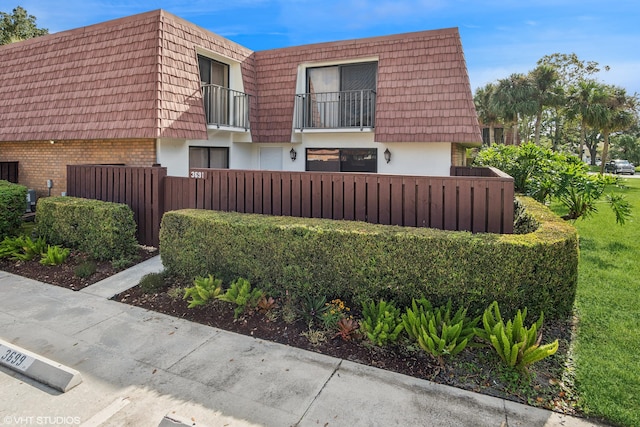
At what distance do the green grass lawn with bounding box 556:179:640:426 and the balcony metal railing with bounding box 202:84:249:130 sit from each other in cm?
947

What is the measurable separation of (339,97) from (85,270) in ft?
28.3

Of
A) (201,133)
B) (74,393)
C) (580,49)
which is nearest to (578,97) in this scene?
(580,49)

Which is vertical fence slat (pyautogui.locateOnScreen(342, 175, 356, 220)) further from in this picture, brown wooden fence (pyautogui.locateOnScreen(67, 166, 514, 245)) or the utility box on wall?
the utility box on wall

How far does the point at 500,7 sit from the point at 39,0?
14.3 metres

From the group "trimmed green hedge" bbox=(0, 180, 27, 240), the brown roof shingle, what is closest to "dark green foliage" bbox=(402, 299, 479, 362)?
the brown roof shingle

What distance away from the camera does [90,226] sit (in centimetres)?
740

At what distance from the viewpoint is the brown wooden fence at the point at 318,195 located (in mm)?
5426

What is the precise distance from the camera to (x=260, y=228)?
5434 millimetres

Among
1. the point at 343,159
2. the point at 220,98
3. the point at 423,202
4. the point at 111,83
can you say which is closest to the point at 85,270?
the point at 111,83

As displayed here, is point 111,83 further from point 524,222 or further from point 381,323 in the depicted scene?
point 524,222

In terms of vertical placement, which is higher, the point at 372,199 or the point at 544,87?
the point at 544,87

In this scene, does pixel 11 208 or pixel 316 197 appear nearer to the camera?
pixel 316 197

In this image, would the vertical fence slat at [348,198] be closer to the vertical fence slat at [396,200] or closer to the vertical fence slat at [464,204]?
the vertical fence slat at [396,200]

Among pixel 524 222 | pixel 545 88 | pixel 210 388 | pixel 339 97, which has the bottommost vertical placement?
pixel 210 388
